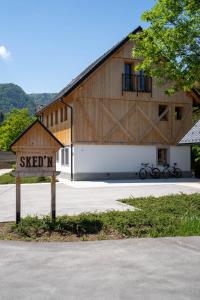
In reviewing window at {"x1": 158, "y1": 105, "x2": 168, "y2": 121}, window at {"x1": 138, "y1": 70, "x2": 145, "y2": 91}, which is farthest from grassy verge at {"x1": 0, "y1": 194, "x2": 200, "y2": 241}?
window at {"x1": 158, "y1": 105, "x2": 168, "y2": 121}

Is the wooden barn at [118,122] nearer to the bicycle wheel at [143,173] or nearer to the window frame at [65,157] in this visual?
the window frame at [65,157]

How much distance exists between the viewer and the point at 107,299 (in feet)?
17.0

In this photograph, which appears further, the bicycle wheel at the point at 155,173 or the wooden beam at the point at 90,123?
the bicycle wheel at the point at 155,173

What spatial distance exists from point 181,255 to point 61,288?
2591 millimetres

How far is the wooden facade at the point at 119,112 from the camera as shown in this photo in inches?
1056

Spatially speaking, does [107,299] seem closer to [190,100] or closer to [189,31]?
[189,31]

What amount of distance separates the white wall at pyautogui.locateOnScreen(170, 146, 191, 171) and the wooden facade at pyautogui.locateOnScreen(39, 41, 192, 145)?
0.59 m

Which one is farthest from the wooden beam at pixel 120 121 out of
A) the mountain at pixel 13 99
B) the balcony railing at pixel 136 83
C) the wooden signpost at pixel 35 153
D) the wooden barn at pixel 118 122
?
the mountain at pixel 13 99

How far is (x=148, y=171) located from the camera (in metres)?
28.6

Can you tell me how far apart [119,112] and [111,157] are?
118 inches

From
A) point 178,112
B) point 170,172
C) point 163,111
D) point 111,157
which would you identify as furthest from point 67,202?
point 178,112

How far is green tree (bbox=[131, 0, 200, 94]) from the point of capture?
1470cm

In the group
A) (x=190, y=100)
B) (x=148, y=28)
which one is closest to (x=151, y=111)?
(x=190, y=100)

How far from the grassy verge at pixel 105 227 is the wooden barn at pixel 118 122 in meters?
15.5
